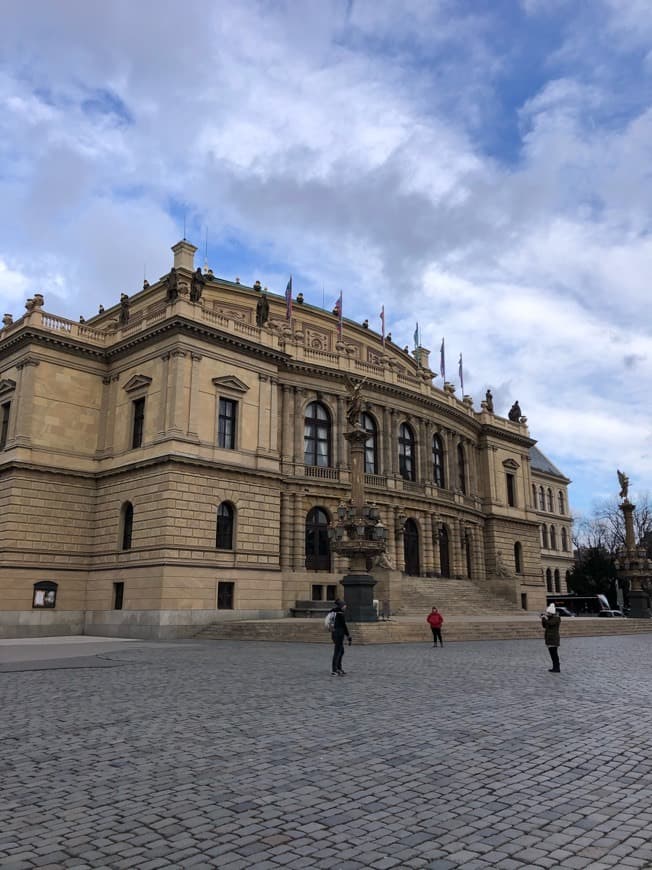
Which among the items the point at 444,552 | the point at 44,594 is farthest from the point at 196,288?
the point at 444,552

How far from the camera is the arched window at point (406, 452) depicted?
49.2 meters

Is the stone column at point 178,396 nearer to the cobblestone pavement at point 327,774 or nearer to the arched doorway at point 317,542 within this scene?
the arched doorway at point 317,542

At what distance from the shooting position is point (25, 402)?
1458 inches

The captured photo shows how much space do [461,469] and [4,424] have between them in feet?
111

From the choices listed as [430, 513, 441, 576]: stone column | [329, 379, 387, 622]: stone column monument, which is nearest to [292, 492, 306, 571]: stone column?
[329, 379, 387, 622]: stone column monument

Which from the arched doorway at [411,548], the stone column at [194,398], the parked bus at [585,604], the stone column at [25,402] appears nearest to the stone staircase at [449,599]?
the arched doorway at [411,548]

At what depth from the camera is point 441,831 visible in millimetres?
5812

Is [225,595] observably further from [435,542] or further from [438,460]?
[438,460]

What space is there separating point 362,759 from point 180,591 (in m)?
26.8

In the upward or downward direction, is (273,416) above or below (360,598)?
above

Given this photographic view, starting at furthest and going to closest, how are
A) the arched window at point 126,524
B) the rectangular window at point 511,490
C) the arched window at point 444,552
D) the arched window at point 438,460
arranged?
the rectangular window at point 511,490 → the arched window at point 438,460 → the arched window at point 444,552 → the arched window at point 126,524

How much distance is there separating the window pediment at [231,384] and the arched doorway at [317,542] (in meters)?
8.93

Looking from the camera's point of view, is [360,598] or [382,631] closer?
[382,631]

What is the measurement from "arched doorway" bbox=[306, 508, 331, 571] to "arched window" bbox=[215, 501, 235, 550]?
6.14 m
